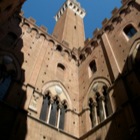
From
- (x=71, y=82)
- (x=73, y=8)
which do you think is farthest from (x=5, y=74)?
(x=73, y=8)

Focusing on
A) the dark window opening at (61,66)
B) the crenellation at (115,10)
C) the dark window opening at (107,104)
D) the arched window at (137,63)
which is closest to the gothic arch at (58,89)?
the dark window opening at (61,66)

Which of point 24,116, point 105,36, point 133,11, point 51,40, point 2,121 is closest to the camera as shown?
point 2,121

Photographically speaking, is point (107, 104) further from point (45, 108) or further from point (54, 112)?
point (45, 108)

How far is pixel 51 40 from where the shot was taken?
14.4 metres

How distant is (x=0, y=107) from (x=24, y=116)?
107 cm

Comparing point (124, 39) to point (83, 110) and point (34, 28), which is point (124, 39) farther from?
point (34, 28)

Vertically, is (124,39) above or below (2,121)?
above

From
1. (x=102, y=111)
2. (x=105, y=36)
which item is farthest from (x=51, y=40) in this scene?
(x=102, y=111)

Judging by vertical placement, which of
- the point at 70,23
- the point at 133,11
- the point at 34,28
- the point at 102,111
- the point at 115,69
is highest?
the point at 70,23

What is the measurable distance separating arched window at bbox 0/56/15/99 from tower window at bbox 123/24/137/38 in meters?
6.92

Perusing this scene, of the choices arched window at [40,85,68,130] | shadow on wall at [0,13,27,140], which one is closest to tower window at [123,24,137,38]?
arched window at [40,85,68,130]

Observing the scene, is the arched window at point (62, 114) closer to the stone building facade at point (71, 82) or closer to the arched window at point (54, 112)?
the stone building facade at point (71, 82)

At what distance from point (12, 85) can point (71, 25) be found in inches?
675

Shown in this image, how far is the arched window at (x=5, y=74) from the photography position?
29.4 feet
